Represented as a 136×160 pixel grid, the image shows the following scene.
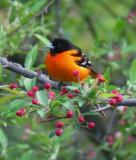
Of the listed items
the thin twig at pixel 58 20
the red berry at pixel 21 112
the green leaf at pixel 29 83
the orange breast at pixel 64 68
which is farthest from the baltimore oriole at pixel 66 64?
the thin twig at pixel 58 20

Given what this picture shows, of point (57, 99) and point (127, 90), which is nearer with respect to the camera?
point (57, 99)

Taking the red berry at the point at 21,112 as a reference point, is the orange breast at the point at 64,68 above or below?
above

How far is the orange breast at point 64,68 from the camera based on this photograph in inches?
182

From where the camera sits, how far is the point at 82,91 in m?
3.15

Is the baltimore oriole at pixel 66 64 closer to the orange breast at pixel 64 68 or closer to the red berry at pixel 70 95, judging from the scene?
the orange breast at pixel 64 68

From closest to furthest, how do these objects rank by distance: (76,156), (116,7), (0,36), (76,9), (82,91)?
(82,91)
(0,36)
(76,156)
(76,9)
(116,7)

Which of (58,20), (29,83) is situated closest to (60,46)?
(58,20)

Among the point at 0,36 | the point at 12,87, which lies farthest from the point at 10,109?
the point at 0,36

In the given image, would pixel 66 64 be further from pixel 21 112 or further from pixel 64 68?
pixel 21 112

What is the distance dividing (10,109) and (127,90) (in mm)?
844

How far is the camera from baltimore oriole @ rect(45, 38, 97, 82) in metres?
4.63

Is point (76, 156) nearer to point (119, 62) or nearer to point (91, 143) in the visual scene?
point (91, 143)

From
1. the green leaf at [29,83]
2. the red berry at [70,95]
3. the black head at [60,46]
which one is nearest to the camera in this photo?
the red berry at [70,95]

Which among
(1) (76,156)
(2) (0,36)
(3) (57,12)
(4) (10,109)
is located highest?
(3) (57,12)
